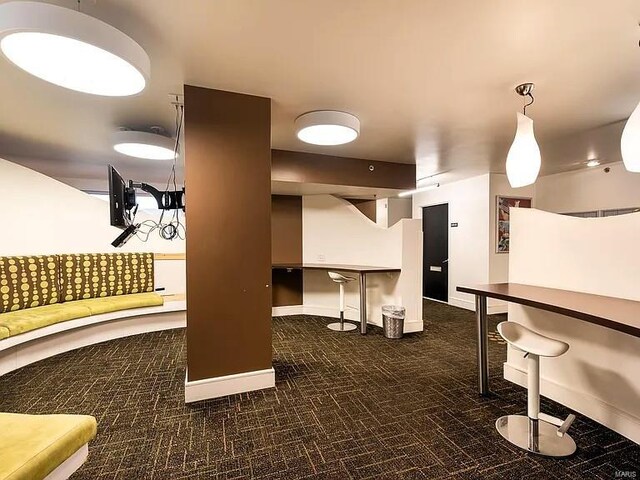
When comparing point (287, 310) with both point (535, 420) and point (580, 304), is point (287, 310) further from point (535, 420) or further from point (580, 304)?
point (580, 304)

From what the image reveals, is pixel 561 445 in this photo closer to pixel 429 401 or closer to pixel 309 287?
pixel 429 401

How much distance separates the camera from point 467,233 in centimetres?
627

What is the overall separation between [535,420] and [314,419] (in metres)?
1.52

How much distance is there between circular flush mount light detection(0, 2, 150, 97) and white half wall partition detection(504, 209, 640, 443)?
3297 millimetres

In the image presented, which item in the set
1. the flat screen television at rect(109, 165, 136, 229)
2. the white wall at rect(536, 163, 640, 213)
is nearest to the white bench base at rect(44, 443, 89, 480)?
the flat screen television at rect(109, 165, 136, 229)

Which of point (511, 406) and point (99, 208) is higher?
point (99, 208)

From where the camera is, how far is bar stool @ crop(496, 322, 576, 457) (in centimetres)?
195

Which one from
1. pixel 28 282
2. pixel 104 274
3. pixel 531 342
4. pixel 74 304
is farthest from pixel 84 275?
pixel 531 342

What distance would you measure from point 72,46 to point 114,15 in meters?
0.32

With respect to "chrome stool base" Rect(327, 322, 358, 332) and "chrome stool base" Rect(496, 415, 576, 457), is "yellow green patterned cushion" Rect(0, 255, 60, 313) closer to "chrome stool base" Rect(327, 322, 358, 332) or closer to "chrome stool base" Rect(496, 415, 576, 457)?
"chrome stool base" Rect(327, 322, 358, 332)

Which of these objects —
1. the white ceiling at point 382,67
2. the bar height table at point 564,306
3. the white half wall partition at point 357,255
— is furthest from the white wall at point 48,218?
the bar height table at point 564,306

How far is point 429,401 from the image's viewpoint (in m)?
2.62

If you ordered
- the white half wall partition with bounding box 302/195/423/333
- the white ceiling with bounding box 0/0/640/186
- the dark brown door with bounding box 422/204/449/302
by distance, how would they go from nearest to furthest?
the white ceiling with bounding box 0/0/640/186 < the white half wall partition with bounding box 302/195/423/333 < the dark brown door with bounding box 422/204/449/302

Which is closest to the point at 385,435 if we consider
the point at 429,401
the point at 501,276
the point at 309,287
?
the point at 429,401
